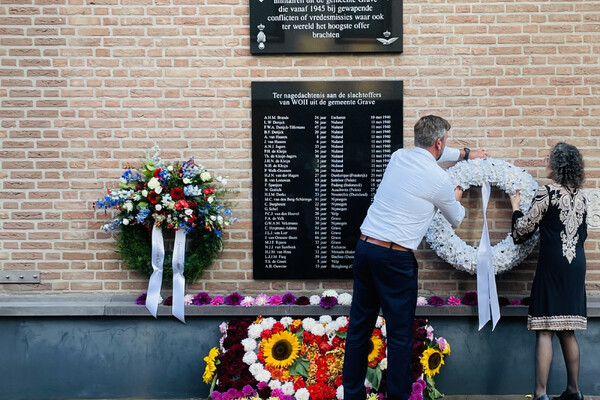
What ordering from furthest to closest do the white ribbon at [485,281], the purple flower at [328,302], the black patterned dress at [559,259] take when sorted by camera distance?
the purple flower at [328,302]
the white ribbon at [485,281]
the black patterned dress at [559,259]

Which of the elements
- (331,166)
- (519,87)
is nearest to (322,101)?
(331,166)

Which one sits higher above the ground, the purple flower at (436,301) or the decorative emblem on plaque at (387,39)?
the decorative emblem on plaque at (387,39)

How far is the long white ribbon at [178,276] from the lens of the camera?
5.43m

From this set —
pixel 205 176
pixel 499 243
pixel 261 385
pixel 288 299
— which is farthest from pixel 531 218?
pixel 205 176

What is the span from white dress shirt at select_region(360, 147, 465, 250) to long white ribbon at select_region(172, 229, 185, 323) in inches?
65.1

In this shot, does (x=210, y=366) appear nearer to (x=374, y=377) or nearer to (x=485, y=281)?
(x=374, y=377)

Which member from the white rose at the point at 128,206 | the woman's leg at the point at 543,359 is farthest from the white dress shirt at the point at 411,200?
the white rose at the point at 128,206

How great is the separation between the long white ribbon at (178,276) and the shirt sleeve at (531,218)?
105 inches

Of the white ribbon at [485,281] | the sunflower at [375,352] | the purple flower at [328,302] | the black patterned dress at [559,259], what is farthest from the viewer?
the purple flower at [328,302]

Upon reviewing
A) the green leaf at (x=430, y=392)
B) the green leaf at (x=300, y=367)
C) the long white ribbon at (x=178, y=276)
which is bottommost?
the green leaf at (x=430, y=392)

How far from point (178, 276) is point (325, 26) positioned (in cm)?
243

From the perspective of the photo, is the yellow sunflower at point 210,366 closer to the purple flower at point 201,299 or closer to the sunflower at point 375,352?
the purple flower at point 201,299

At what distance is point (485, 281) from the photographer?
5.33 m

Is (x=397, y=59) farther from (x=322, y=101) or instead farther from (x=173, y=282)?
(x=173, y=282)
